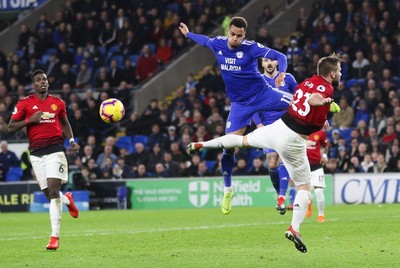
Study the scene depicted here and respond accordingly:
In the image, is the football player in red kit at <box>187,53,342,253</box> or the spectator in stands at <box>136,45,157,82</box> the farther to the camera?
the spectator in stands at <box>136,45,157,82</box>

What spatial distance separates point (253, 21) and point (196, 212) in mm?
11572

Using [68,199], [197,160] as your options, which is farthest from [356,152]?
[68,199]

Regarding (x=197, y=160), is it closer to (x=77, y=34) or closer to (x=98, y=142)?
(x=98, y=142)

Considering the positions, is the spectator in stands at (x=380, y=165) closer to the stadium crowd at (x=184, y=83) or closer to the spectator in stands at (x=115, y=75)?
the stadium crowd at (x=184, y=83)

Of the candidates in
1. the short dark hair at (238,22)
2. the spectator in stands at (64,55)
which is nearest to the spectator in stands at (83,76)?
the spectator in stands at (64,55)

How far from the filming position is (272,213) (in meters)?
23.2

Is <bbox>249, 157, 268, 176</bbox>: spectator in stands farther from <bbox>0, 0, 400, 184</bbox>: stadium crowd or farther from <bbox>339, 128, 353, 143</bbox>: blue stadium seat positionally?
<bbox>339, 128, 353, 143</bbox>: blue stadium seat

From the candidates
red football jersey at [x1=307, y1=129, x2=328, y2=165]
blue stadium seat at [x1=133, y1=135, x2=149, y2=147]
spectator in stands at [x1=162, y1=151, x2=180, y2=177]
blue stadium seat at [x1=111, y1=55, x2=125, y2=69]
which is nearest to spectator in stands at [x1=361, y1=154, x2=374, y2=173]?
spectator in stands at [x1=162, y1=151, x2=180, y2=177]

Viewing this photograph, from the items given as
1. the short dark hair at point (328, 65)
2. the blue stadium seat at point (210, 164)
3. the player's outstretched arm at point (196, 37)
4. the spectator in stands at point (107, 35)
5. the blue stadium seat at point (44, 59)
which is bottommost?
the blue stadium seat at point (210, 164)

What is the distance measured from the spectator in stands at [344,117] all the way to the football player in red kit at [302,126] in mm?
15538

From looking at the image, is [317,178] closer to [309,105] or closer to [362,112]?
[362,112]

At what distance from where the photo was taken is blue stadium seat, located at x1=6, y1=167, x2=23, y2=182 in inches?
1172

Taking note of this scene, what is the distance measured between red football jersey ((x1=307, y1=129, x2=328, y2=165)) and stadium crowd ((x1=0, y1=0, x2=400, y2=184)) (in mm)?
5560

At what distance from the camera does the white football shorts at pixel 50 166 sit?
15.0 meters
